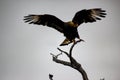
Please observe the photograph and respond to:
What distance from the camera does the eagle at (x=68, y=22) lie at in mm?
1779

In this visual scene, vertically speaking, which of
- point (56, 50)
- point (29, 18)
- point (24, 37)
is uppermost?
point (29, 18)

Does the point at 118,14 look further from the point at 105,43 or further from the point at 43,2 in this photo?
the point at 43,2

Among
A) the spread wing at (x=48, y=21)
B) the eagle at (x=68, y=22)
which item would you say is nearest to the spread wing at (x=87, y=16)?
the eagle at (x=68, y=22)

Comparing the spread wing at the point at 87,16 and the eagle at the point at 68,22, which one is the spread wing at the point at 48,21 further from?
the spread wing at the point at 87,16

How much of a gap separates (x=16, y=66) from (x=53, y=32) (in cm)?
41

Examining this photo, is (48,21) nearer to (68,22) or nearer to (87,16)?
(68,22)

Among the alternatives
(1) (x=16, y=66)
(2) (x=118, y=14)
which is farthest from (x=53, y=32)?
(2) (x=118, y=14)

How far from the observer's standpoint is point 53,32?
199cm

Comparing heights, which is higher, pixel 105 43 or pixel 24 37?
pixel 24 37

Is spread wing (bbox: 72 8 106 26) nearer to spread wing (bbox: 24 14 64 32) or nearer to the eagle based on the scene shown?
the eagle

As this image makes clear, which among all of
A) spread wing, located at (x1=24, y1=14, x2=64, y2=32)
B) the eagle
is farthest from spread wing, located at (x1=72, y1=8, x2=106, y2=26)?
spread wing, located at (x1=24, y1=14, x2=64, y2=32)

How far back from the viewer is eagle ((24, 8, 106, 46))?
178 cm

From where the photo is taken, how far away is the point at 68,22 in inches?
71.1

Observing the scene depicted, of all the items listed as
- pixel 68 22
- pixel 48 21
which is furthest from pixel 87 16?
pixel 48 21
